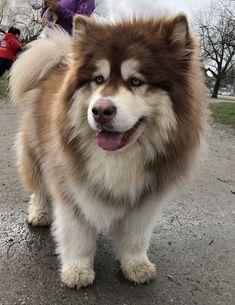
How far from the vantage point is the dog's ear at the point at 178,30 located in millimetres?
2820

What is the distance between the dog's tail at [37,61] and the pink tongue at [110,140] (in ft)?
4.19

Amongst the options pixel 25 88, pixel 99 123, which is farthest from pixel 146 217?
pixel 25 88

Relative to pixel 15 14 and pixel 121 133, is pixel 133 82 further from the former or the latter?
pixel 15 14

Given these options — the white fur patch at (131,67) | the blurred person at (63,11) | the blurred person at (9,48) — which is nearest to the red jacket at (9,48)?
the blurred person at (9,48)

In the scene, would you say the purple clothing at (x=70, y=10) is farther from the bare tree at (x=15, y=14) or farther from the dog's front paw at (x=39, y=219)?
the bare tree at (x=15, y=14)

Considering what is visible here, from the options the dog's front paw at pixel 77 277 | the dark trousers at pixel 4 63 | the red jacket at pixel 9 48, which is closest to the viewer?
the dog's front paw at pixel 77 277

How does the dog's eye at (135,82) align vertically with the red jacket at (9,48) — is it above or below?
above

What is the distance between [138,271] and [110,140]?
3.59 ft

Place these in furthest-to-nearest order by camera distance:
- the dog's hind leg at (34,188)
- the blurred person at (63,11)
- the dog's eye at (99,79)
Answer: the blurred person at (63,11) → the dog's hind leg at (34,188) → the dog's eye at (99,79)

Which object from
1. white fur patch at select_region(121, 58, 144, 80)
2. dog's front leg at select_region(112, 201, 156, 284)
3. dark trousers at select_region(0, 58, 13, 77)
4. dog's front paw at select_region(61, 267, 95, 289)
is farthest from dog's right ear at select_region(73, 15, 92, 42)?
dark trousers at select_region(0, 58, 13, 77)

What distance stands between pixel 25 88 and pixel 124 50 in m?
1.49

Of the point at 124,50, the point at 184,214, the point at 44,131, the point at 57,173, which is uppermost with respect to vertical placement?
the point at 124,50

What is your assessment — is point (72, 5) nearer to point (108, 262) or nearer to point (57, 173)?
point (57, 173)

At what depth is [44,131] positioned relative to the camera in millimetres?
3338
